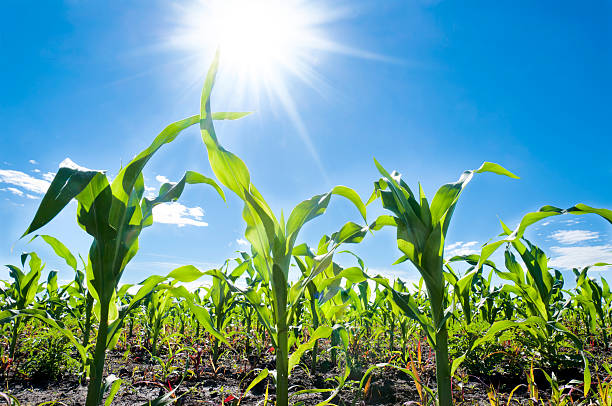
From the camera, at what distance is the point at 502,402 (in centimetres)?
202

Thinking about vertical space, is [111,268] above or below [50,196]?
below

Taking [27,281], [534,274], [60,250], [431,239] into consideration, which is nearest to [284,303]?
[431,239]

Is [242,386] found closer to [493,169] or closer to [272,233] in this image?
[272,233]

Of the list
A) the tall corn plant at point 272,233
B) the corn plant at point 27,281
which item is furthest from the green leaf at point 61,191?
the corn plant at point 27,281

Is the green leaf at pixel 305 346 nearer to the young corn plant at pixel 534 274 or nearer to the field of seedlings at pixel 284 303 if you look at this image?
the field of seedlings at pixel 284 303

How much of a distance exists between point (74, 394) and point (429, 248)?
2.54 meters

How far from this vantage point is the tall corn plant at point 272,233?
1409 millimetres

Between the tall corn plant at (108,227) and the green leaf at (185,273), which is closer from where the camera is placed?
the tall corn plant at (108,227)

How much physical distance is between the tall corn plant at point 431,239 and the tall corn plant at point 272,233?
0.24 metres

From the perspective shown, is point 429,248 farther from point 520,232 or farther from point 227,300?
point 227,300

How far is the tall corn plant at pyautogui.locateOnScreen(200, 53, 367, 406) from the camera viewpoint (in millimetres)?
1409

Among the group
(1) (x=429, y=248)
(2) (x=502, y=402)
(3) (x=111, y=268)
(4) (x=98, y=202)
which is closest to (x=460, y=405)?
(2) (x=502, y=402)

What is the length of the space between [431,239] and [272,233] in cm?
75

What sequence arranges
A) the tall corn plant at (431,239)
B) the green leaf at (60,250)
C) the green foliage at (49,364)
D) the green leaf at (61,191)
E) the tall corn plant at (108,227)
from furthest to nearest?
the green foliage at (49,364) < the green leaf at (60,250) < the tall corn plant at (431,239) < the tall corn plant at (108,227) < the green leaf at (61,191)
